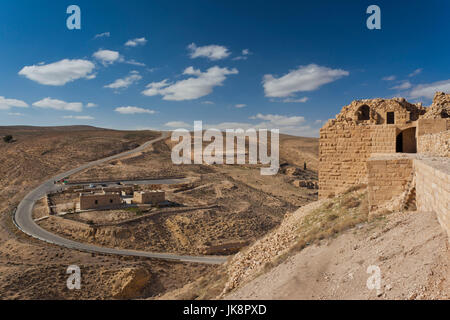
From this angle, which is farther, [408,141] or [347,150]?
[408,141]

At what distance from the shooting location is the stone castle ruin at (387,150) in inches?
250

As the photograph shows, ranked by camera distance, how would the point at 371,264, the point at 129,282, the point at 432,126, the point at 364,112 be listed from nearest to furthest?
the point at 371,264
the point at 432,126
the point at 364,112
the point at 129,282

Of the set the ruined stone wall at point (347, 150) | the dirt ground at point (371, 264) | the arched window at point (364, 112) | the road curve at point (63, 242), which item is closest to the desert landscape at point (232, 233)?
the dirt ground at point (371, 264)

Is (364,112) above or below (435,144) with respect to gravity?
above

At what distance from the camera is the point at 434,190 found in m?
4.78

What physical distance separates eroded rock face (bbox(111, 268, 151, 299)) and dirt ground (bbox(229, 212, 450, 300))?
11879 millimetres

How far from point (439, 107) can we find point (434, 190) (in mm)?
7756

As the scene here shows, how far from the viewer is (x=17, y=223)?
78.8 feet

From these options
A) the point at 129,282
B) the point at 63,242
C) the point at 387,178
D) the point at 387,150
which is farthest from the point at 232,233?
the point at 387,178

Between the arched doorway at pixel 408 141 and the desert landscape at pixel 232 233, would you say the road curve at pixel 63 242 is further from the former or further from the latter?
the arched doorway at pixel 408 141

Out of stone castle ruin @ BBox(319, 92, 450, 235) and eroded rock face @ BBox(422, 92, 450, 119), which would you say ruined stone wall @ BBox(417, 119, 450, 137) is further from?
eroded rock face @ BBox(422, 92, 450, 119)

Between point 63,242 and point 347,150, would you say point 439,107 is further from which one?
point 63,242

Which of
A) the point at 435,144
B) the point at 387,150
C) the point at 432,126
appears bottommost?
the point at 387,150

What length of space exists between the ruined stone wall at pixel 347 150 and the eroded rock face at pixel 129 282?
11.5 m
